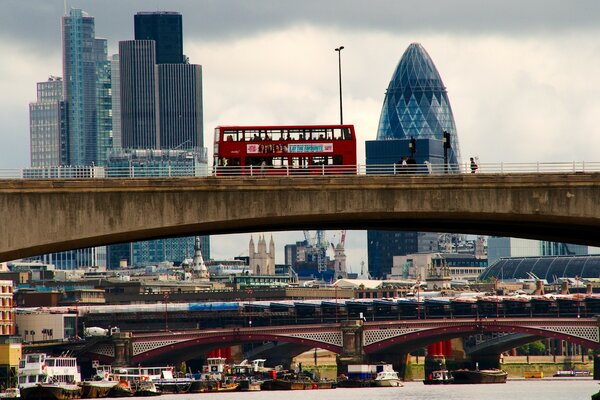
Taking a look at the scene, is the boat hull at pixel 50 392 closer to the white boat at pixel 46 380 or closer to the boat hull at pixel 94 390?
the white boat at pixel 46 380

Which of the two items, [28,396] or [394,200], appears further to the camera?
[28,396]

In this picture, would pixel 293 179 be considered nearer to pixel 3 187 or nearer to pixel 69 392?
pixel 3 187

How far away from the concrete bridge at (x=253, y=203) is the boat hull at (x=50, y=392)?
87237 mm

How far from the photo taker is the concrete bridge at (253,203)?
9000 cm

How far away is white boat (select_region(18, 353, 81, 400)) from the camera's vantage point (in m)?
181

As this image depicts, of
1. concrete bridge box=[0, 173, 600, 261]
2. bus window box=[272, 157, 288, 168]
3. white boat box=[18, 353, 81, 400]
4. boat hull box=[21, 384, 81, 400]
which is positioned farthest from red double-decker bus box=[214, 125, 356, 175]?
white boat box=[18, 353, 81, 400]

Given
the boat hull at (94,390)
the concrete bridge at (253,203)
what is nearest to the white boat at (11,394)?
the boat hull at (94,390)

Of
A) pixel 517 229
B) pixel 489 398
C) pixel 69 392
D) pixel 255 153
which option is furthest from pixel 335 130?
pixel 69 392

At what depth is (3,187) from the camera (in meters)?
89.7

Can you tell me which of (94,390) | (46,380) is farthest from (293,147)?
(94,390)

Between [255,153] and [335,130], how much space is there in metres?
5.23

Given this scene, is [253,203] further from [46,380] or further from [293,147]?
[46,380]

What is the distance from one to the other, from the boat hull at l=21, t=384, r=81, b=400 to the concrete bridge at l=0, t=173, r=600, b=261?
87.2m

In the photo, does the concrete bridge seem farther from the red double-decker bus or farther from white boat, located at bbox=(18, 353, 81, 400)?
white boat, located at bbox=(18, 353, 81, 400)
